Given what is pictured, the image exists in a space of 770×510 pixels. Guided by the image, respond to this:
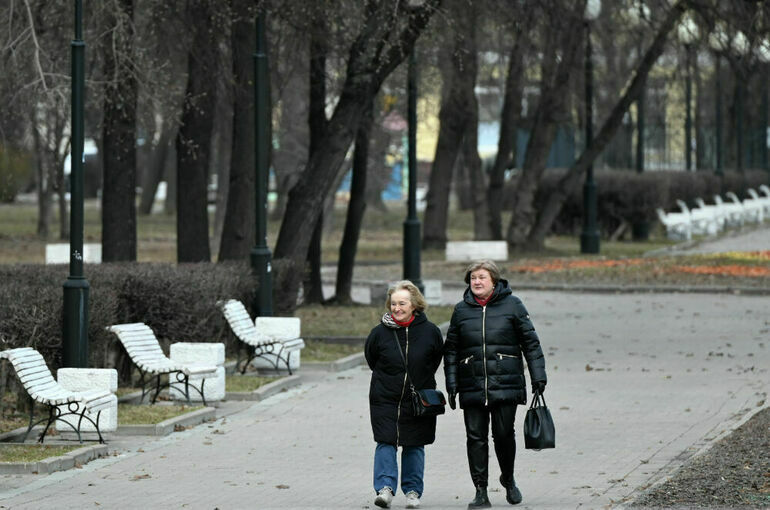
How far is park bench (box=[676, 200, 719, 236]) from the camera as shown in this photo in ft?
162

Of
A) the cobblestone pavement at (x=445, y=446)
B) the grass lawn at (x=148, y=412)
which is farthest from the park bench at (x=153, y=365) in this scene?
the cobblestone pavement at (x=445, y=446)

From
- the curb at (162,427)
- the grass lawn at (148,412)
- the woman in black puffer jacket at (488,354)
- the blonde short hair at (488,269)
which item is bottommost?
the curb at (162,427)

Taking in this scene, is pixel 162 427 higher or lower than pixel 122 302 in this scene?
lower

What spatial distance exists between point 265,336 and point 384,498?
26.8 feet

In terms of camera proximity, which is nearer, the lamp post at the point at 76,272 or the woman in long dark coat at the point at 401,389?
the woman in long dark coat at the point at 401,389

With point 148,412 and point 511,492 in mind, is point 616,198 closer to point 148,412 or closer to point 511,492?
point 148,412

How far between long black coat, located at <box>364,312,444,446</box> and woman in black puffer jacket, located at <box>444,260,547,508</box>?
0.46 ft

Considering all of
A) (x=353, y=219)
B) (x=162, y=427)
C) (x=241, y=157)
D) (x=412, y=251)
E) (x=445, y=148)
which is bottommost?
(x=162, y=427)

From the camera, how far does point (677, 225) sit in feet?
155

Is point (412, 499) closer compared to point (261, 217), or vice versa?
point (412, 499)

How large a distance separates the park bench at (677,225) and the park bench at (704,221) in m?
1.34

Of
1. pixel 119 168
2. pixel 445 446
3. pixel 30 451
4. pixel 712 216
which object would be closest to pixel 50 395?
pixel 30 451

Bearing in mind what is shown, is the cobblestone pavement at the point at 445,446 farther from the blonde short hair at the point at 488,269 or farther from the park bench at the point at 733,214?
the park bench at the point at 733,214

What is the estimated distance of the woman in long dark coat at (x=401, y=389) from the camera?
32.4 ft
